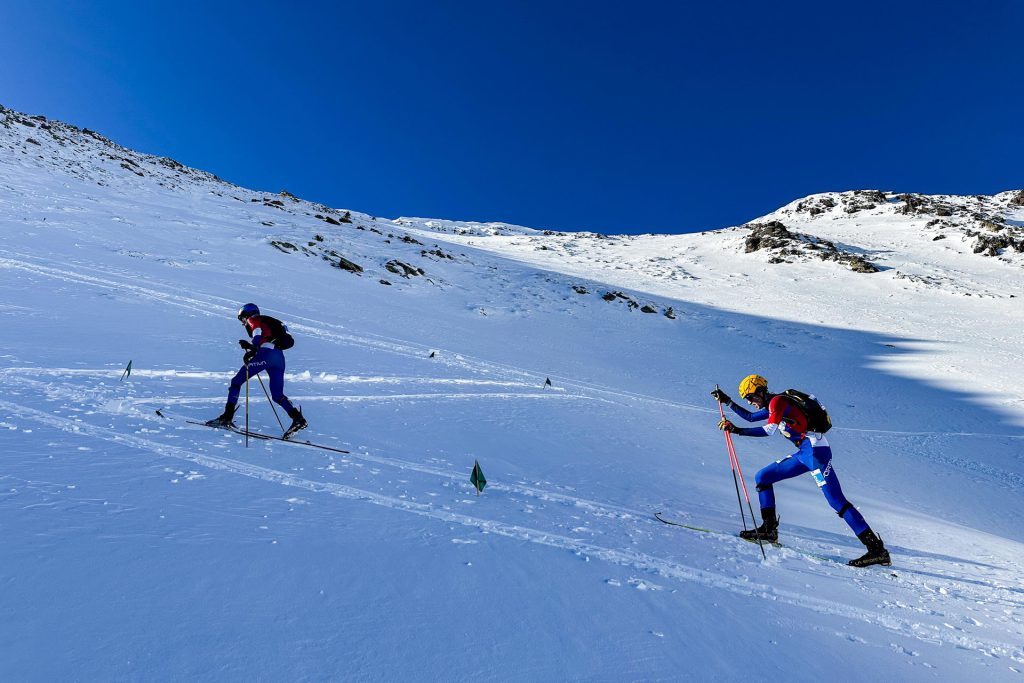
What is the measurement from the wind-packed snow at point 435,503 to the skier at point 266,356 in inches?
20.5

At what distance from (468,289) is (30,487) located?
23.7 m

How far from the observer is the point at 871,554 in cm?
507

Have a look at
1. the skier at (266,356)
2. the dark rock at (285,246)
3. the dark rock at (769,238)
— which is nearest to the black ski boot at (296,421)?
the skier at (266,356)

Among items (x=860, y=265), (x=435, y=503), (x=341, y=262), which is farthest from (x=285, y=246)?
(x=860, y=265)

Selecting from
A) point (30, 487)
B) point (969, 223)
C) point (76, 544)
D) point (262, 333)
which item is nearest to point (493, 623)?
point (76, 544)

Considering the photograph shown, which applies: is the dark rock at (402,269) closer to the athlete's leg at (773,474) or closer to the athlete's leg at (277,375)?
the athlete's leg at (277,375)

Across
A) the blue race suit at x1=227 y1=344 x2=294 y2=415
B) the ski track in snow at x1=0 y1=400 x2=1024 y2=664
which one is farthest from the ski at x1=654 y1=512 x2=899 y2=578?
the blue race suit at x1=227 y1=344 x2=294 y2=415

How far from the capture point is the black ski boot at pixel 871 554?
16.3 feet

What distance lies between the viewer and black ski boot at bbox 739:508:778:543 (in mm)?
5242

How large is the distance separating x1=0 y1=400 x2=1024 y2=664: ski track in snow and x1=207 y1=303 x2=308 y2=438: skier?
1427mm

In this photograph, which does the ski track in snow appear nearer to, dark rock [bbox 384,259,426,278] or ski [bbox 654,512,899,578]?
ski [bbox 654,512,899,578]

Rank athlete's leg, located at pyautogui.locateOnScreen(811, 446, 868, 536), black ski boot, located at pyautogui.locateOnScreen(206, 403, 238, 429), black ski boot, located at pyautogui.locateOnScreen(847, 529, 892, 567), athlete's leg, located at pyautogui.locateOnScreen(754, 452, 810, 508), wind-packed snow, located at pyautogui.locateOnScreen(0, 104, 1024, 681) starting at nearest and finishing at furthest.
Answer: wind-packed snow, located at pyautogui.locateOnScreen(0, 104, 1024, 681), black ski boot, located at pyautogui.locateOnScreen(847, 529, 892, 567), athlete's leg, located at pyautogui.locateOnScreen(811, 446, 868, 536), athlete's leg, located at pyautogui.locateOnScreen(754, 452, 810, 508), black ski boot, located at pyautogui.locateOnScreen(206, 403, 238, 429)

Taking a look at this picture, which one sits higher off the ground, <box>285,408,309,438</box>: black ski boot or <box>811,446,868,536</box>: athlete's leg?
<box>811,446,868,536</box>: athlete's leg

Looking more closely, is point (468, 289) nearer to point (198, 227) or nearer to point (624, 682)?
point (198, 227)
